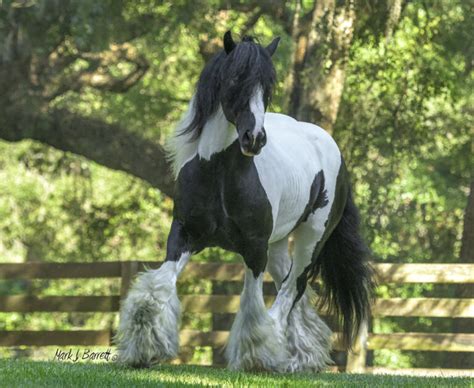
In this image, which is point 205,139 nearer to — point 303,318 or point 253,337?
point 253,337

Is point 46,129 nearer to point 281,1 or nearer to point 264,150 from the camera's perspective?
point 281,1

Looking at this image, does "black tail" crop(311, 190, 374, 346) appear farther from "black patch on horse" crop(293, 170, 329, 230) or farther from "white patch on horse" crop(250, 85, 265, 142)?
"white patch on horse" crop(250, 85, 265, 142)

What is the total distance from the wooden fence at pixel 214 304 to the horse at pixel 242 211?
4.08 m

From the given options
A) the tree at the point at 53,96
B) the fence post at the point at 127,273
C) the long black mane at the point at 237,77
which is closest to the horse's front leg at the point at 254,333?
the long black mane at the point at 237,77

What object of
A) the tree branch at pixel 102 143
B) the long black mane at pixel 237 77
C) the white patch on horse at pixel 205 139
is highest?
the long black mane at pixel 237 77

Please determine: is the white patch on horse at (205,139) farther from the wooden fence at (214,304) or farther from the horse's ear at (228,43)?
the wooden fence at (214,304)

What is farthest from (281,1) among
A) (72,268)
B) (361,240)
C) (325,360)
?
(325,360)

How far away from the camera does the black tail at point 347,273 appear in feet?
28.8

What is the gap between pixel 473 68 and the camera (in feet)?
55.8

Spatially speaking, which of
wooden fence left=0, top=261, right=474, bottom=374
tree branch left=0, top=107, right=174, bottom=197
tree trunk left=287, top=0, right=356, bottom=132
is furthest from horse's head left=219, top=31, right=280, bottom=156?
tree branch left=0, top=107, right=174, bottom=197

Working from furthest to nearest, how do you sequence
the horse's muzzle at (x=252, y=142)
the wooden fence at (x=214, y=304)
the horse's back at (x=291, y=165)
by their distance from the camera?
the wooden fence at (x=214, y=304)
the horse's back at (x=291, y=165)
the horse's muzzle at (x=252, y=142)

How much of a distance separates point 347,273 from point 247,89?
9.40ft

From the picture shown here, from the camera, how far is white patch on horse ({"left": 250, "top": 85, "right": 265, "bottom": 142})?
620 centimetres

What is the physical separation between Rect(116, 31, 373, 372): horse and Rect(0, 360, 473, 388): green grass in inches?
7.5
